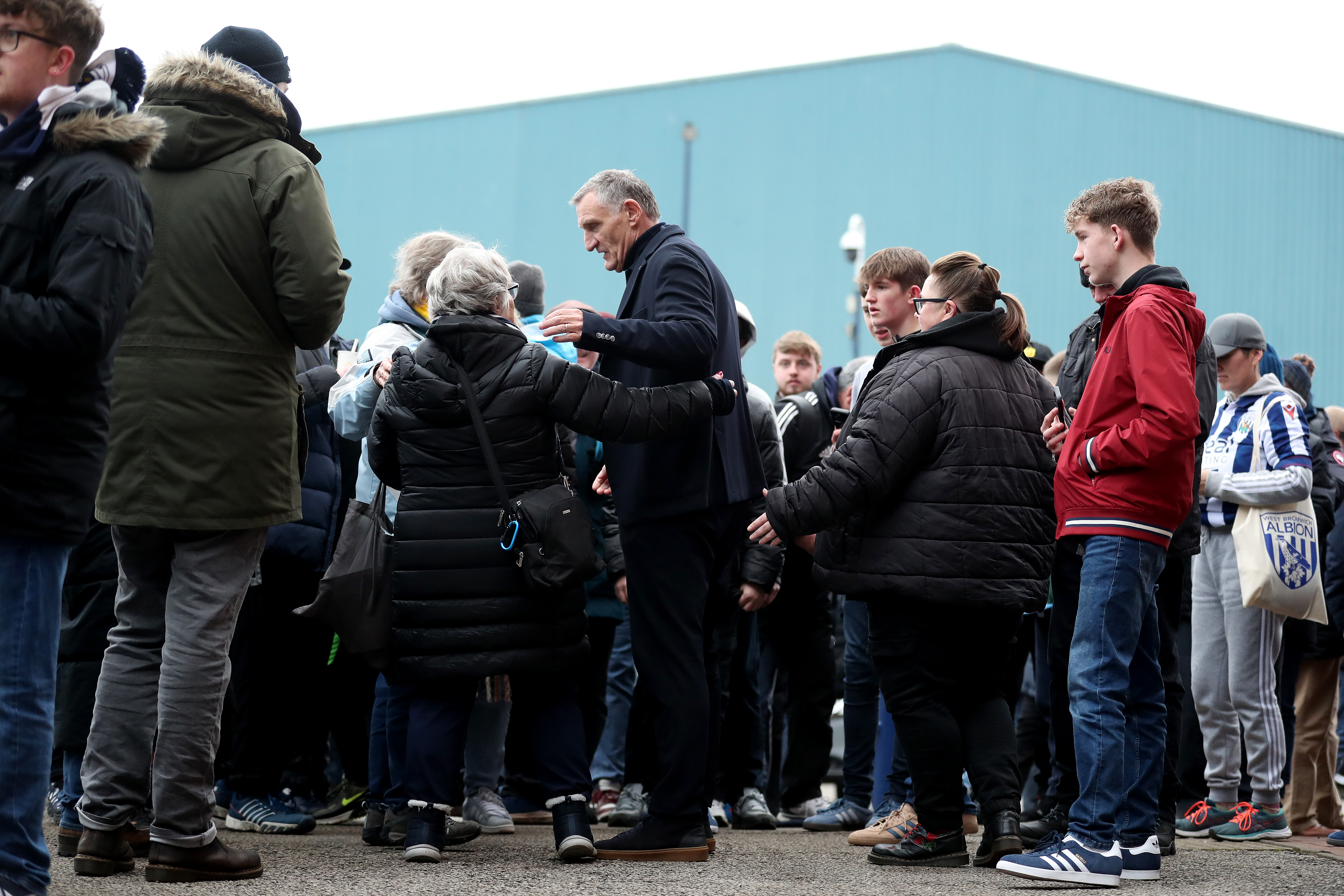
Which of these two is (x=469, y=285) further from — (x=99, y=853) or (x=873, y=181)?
(x=873, y=181)

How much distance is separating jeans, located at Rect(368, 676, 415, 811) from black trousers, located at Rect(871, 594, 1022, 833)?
1572mm

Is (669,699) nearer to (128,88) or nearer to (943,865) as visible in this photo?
(943,865)

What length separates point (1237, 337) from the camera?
5418 millimetres

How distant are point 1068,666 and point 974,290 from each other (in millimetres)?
1323

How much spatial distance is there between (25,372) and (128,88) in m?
0.80

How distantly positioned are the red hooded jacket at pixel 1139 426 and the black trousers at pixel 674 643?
3.73 ft

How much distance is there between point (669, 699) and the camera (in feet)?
13.5

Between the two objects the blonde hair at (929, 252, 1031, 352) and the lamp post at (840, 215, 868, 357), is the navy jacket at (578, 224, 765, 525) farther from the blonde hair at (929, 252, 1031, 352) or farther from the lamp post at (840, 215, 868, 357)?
the lamp post at (840, 215, 868, 357)

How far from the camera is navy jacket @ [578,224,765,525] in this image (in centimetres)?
401

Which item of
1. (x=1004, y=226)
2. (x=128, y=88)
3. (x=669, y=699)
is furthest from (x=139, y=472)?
(x=1004, y=226)

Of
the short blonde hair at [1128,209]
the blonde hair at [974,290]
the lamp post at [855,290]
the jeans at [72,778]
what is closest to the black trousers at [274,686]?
the jeans at [72,778]

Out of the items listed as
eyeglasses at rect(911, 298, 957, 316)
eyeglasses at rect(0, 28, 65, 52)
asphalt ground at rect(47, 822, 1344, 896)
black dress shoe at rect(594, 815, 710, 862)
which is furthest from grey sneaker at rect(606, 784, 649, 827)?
eyeglasses at rect(0, 28, 65, 52)

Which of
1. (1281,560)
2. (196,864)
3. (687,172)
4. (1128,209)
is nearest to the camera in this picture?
(196,864)

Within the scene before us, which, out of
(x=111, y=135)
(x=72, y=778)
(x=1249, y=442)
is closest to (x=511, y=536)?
(x=111, y=135)
